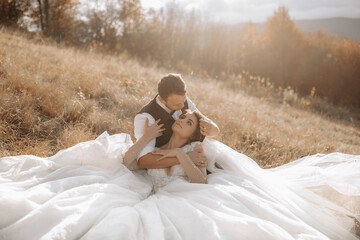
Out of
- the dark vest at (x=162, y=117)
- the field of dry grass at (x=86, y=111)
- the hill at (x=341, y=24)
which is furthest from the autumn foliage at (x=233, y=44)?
the hill at (x=341, y=24)

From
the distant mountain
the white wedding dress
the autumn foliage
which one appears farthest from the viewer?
the distant mountain

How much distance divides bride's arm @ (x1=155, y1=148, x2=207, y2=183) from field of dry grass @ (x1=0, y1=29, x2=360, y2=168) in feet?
5.71

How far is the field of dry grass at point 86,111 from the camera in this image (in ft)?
13.3

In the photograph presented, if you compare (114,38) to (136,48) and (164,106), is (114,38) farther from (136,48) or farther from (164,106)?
(164,106)

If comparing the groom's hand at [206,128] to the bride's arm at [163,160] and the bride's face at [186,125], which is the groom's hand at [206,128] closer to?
the bride's face at [186,125]

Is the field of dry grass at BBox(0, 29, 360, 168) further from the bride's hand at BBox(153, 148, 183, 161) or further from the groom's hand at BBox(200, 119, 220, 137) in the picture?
the groom's hand at BBox(200, 119, 220, 137)

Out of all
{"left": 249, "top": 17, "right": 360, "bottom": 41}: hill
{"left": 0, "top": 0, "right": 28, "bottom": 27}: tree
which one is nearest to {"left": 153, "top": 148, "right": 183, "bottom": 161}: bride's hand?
{"left": 0, "top": 0, "right": 28, "bottom": 27}: tree

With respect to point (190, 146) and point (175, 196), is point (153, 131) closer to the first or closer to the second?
point (190, 146)

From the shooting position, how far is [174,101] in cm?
297

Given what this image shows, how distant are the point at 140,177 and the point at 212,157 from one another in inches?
34.2

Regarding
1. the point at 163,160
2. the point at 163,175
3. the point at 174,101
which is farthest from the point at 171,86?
the point at 163,175

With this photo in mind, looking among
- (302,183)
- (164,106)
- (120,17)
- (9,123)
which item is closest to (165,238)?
(164,106)

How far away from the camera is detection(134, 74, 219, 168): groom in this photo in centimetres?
290

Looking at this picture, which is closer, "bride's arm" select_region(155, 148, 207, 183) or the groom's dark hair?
"bride's arm" select_region(155, 148, 207, 183)
